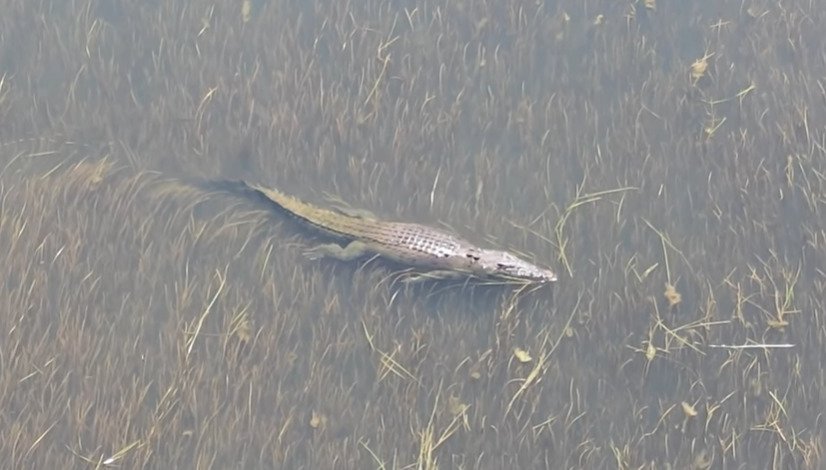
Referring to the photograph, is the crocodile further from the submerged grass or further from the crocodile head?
the submerged grass

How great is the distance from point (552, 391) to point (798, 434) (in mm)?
1526

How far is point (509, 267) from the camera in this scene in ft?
20.4

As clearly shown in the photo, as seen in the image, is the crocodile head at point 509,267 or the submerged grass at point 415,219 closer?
the submerged grass at point 415,219

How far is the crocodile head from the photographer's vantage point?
244 inches

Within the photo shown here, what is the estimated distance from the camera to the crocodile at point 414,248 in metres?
6.23

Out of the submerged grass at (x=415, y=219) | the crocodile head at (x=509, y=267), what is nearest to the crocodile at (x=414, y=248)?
the crocodile head at (x=509, y=267)

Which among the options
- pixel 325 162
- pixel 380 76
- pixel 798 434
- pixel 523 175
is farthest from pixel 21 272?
pixel 798 434

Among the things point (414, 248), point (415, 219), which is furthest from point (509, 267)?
point (415, 219)

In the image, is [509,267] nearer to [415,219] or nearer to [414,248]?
[414,248]

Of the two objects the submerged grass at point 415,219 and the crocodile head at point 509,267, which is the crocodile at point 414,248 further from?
the submerged grass at point 415,219

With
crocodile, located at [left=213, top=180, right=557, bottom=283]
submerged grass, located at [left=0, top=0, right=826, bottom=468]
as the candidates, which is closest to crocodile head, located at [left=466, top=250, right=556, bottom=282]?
crocodile, located at [left=213, top=180, right=557, bottom=283]

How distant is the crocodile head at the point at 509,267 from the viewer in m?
6.20

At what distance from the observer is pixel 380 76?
6.81 meters

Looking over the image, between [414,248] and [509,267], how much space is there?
62cm
